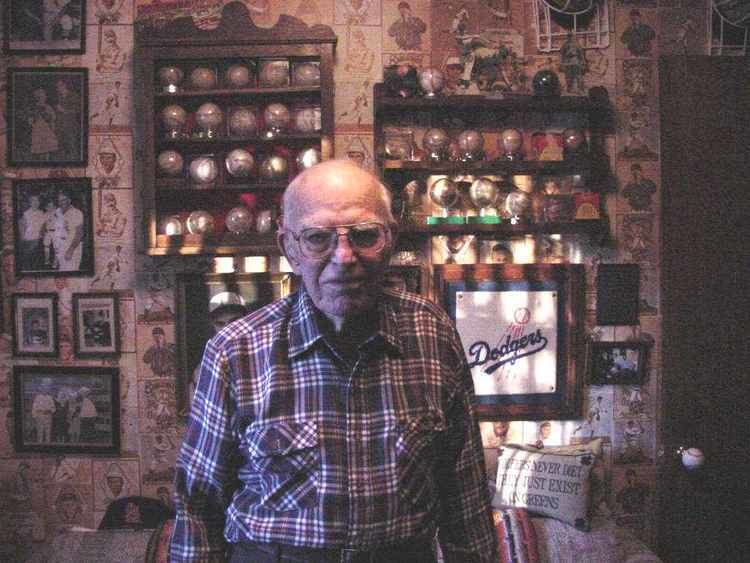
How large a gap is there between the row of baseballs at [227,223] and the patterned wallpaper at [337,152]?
0.22 meters

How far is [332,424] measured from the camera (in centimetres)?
131

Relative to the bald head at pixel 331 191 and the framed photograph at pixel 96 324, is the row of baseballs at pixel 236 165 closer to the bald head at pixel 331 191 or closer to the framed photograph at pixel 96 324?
the framed photograph at pixel 96 324

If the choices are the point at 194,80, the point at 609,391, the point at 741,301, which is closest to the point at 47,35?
the point at 194,80

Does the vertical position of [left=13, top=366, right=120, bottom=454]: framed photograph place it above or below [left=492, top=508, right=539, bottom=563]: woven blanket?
above

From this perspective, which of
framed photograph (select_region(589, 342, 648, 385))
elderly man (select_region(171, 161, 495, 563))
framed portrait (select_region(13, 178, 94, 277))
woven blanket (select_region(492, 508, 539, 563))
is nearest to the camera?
elderly man (select_region(171, 161, 495, 563))

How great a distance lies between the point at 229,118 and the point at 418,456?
5.84 ft

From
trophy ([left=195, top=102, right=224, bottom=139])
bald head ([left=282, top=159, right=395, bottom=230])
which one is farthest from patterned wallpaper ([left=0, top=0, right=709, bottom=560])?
bald head ([left=282, top=159, right=395, bottom=230])

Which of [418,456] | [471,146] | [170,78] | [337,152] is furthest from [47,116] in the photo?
[418,456]

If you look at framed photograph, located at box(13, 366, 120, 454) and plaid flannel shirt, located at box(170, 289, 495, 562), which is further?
framed photograph, located at box(13, 366, 120, 454)

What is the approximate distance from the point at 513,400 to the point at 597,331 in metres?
0.48

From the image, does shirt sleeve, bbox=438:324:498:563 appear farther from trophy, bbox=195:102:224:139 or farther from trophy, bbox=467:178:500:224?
trophy, bbox=195:102:224:139

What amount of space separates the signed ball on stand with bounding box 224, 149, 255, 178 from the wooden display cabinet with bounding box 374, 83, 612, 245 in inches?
20.8

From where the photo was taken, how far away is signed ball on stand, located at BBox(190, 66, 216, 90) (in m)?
2.52

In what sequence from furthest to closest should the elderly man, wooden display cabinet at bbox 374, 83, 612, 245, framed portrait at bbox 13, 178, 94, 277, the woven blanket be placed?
1. framed portrait at bbox 13, 178, 94, 277
2. wooden display cabinet at bbox 374, 83, 612, 245
3. the woven blanket
4. the elderly man
